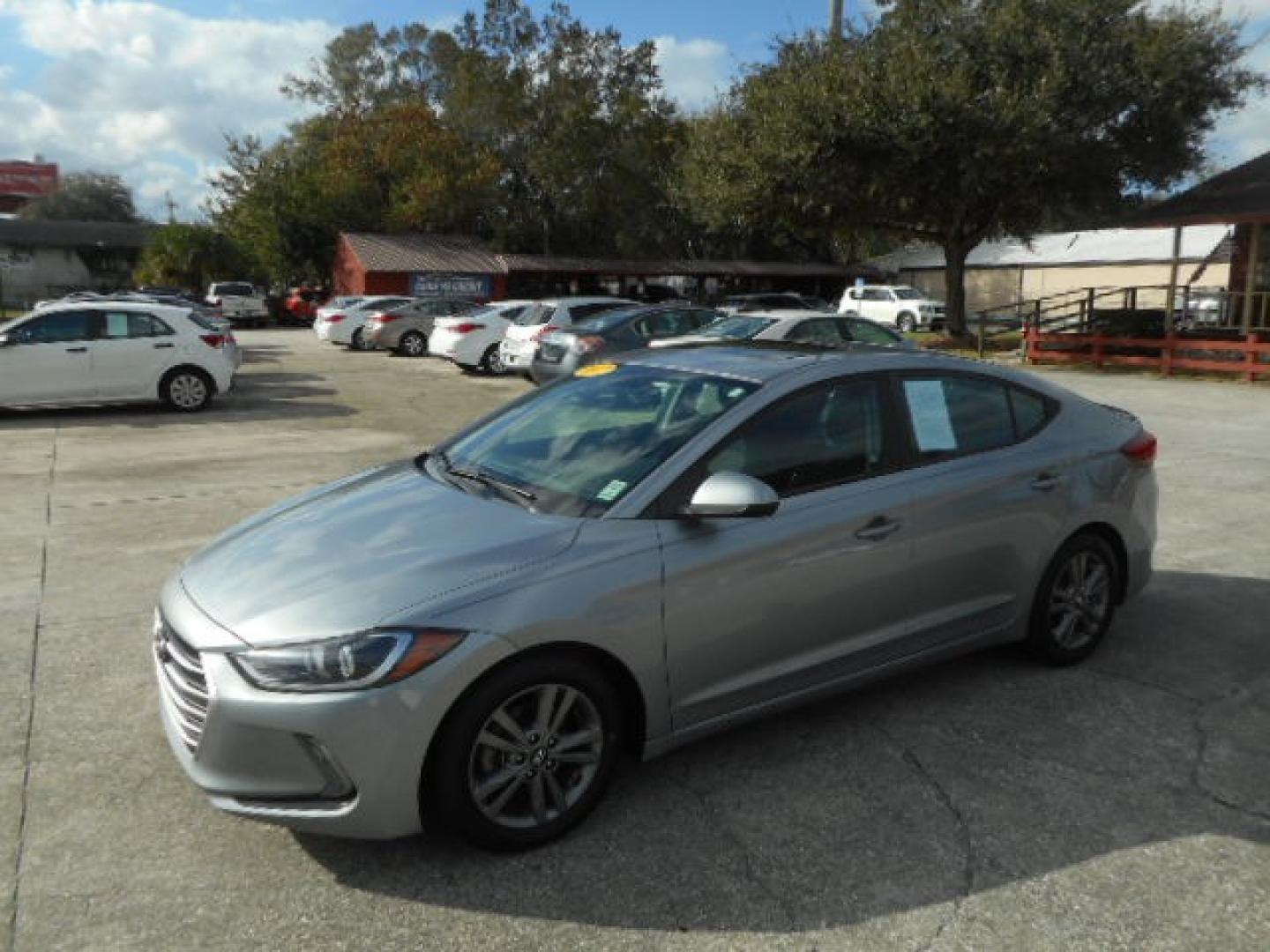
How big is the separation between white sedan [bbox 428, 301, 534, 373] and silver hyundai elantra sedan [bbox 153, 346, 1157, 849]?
15.9m

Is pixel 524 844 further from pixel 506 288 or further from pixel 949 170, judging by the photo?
pixel 506 288

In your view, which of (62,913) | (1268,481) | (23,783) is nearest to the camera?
(62,913)

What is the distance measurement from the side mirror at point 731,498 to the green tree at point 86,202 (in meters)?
91.9

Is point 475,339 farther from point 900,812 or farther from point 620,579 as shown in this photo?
point 900,812

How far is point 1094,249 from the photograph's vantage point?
46969 millimetres

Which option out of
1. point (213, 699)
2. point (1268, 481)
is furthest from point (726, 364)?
point (1268, 481)

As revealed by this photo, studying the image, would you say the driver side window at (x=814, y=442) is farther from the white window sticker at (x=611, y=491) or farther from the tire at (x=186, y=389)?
the tire at (x=186, y=389)

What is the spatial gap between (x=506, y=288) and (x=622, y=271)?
19.4 feet

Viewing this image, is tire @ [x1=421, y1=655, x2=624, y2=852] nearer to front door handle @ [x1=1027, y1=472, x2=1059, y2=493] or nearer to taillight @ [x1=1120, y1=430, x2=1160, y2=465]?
front door handle @ [x1=1027, y1=472, x2=1059, y2=493]

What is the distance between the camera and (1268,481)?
9.02 m

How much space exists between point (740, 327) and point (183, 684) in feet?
38.3

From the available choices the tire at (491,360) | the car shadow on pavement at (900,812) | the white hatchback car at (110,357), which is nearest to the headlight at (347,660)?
the car shadow on pavement at (900,812)

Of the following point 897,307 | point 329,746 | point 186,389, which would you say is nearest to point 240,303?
point 897,307

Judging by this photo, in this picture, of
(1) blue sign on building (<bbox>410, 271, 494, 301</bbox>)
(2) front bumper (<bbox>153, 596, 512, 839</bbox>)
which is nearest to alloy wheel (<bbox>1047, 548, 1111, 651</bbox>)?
(2) front bumper (<bbox>153, 596, 512, 839</bbox>)
